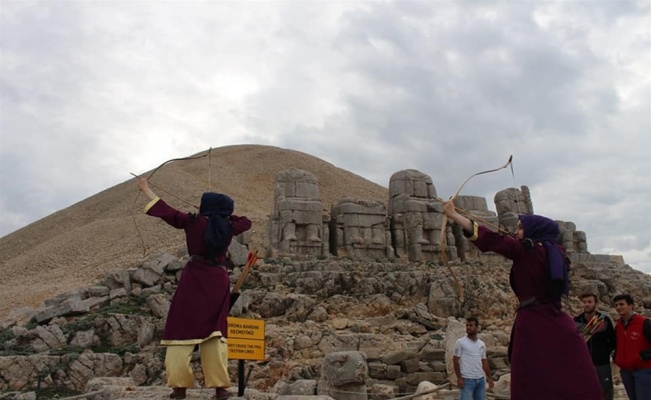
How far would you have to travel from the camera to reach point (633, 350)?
720 centimetres

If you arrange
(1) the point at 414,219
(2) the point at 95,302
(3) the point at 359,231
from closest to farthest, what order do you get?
(2) the point at 95,302 < (3) the point at 359,231 < (1) the point at 414,219

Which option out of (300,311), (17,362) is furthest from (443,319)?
(17,362)

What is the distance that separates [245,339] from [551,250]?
3.44 meters

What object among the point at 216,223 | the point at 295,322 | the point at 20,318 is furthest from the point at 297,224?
the point at 216,223

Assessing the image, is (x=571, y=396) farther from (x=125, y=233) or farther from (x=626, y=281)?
(x=125, y=233)

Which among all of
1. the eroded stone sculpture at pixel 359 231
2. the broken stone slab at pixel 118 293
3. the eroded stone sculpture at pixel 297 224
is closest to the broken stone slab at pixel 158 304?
the broken stone slab at pixel 118 293

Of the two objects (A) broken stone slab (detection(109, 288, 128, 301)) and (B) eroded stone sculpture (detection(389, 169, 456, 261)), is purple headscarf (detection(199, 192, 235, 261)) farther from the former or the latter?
(B) eroded stone sculpture (detection(389, 169, 456, 261))

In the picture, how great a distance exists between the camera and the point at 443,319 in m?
16.2

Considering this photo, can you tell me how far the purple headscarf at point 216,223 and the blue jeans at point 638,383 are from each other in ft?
16.1

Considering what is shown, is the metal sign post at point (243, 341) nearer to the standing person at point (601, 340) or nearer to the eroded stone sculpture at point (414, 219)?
the standing person at point (601, 340)

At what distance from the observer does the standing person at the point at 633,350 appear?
710 cm

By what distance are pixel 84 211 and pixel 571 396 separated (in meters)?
42.9

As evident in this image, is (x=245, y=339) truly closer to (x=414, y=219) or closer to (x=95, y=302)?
(x=95, y=302)

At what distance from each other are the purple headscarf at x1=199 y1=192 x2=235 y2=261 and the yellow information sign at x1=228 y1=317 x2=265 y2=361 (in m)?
0.86
